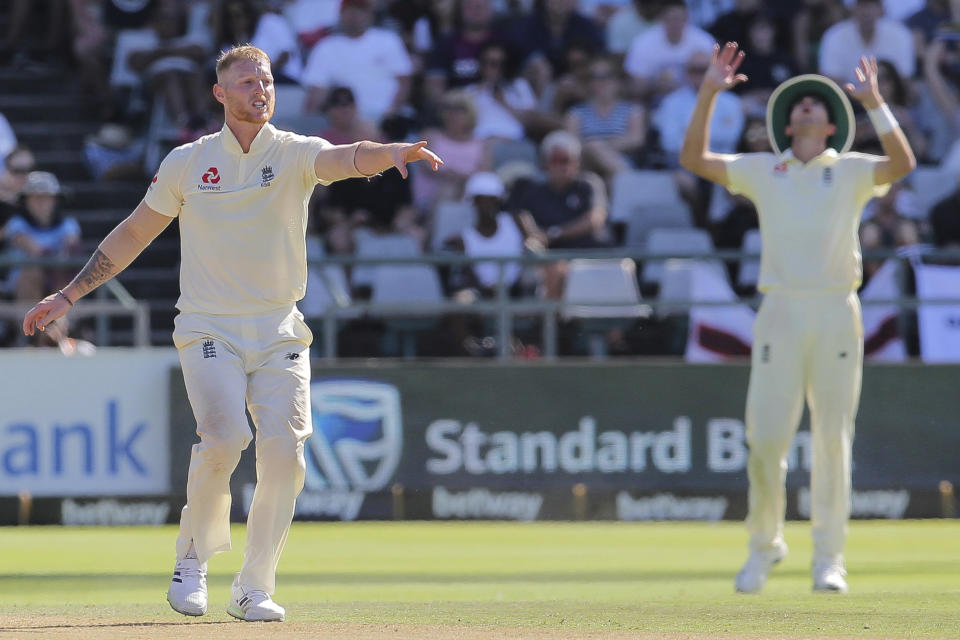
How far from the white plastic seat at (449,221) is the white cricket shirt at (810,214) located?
279 inches

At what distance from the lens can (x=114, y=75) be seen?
1873cm

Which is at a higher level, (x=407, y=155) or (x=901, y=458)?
(x=407, y=155)

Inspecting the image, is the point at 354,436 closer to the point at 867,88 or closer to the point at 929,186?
the point at 929,186

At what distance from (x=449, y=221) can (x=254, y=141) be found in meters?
8.85

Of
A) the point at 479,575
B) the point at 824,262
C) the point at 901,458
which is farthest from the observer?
the point at 901,458

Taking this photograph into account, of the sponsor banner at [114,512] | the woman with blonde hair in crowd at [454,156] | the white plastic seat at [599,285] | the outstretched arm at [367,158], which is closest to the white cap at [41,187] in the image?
the sponsor banner at [114,512]

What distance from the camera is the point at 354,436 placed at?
14.3m

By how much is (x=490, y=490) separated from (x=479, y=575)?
4.35m

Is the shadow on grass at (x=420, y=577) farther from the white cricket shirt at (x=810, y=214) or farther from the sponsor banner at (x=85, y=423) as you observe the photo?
the sponsor banner at (x=85, y=423)

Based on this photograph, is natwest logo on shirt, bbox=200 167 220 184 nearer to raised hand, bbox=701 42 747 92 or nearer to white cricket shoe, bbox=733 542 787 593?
raised hand, bbox=701 42 747 92

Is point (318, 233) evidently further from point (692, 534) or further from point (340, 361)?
point (692, 534)

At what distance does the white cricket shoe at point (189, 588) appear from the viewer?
6.88 meters

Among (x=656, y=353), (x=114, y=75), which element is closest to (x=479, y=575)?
(x=656, y=353)

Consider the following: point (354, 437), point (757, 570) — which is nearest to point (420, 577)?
point (757, 570)
